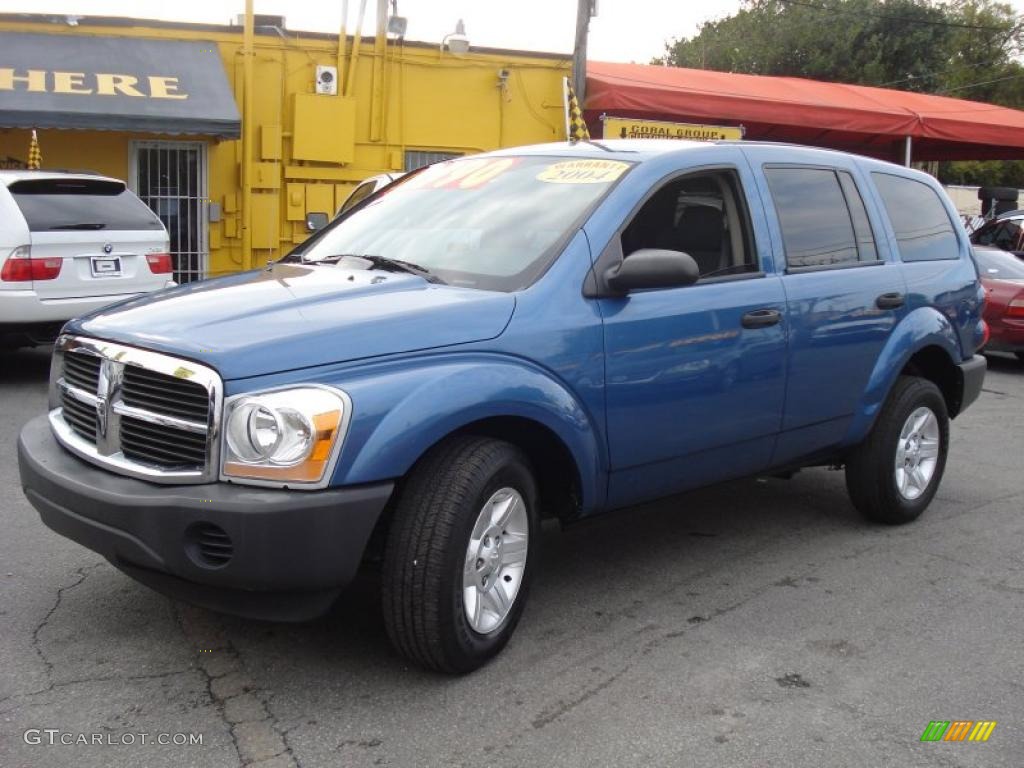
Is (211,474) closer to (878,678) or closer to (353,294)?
(353,294)

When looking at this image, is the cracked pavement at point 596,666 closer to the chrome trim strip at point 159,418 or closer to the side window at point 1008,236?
the chrome trim strip at point 159,418

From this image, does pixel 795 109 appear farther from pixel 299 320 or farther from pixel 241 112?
pixel 299 320

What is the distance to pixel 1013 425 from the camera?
28.2ft

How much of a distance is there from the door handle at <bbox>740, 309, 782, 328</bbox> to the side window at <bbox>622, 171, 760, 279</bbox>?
203mm

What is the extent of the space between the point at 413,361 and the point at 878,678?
1.89 m

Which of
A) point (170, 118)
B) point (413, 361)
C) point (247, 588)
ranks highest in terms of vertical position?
point (170, 118)

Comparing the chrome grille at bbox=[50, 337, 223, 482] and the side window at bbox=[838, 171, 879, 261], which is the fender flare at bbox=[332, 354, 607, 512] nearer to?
the chrome grille at bbox=[50, 337, 223, 482]

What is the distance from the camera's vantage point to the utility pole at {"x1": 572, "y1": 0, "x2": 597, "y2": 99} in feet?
49.8

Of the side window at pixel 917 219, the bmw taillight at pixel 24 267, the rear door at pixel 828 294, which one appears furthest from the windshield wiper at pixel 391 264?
the bmw taillight at pixel 24 267

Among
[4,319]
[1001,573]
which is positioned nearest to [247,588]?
[1001,573]

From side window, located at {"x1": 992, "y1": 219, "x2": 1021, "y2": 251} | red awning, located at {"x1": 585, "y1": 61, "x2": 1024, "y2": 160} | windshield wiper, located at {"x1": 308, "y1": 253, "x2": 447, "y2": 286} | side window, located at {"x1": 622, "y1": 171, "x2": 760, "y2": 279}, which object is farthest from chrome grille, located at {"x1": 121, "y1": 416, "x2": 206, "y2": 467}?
red awning, located at {"x1": 585, "y1": 61, "x2": 1024, "y2": 160}

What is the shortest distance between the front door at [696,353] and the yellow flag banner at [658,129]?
11.2 m

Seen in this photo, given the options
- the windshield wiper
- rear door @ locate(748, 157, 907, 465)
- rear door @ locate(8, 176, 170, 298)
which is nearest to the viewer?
the windshield wiper

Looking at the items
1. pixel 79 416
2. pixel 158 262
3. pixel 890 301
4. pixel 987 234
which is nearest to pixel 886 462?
pixel 890 301
